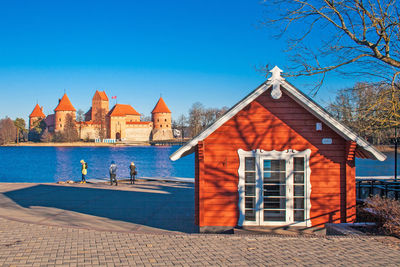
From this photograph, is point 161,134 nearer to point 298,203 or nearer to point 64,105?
point 64,105

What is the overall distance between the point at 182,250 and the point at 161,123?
133m

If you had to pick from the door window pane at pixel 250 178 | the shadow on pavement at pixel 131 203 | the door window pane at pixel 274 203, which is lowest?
the shadow on pavement at pixel 131 203

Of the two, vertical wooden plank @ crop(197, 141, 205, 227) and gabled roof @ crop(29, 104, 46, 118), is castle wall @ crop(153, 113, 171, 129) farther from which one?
vertical wooden plank @ crop(197, 141, 205, 227)

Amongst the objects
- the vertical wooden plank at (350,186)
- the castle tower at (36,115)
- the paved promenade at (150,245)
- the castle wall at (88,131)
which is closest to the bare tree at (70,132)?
the castle wall at (88,131)

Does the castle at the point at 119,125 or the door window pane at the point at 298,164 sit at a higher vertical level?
the castle at the point at 119,125

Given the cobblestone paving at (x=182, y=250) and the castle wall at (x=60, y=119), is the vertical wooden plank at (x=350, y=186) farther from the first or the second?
the castle wall at (x=60, y=119)

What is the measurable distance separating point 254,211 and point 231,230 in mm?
753

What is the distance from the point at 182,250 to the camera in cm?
775

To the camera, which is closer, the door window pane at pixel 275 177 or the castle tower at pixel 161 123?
the door window pane at pixel 275 177

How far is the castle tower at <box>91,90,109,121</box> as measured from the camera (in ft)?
A: 484

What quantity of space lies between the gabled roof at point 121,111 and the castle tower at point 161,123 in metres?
12.7

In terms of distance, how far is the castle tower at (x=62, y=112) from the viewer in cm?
14125

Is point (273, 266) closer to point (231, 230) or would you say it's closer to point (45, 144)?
point (231, 230)

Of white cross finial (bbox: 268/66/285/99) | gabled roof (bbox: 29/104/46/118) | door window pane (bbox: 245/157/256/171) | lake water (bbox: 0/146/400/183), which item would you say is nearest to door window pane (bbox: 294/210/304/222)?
door window pane (bbox: 245/157/256/171)
